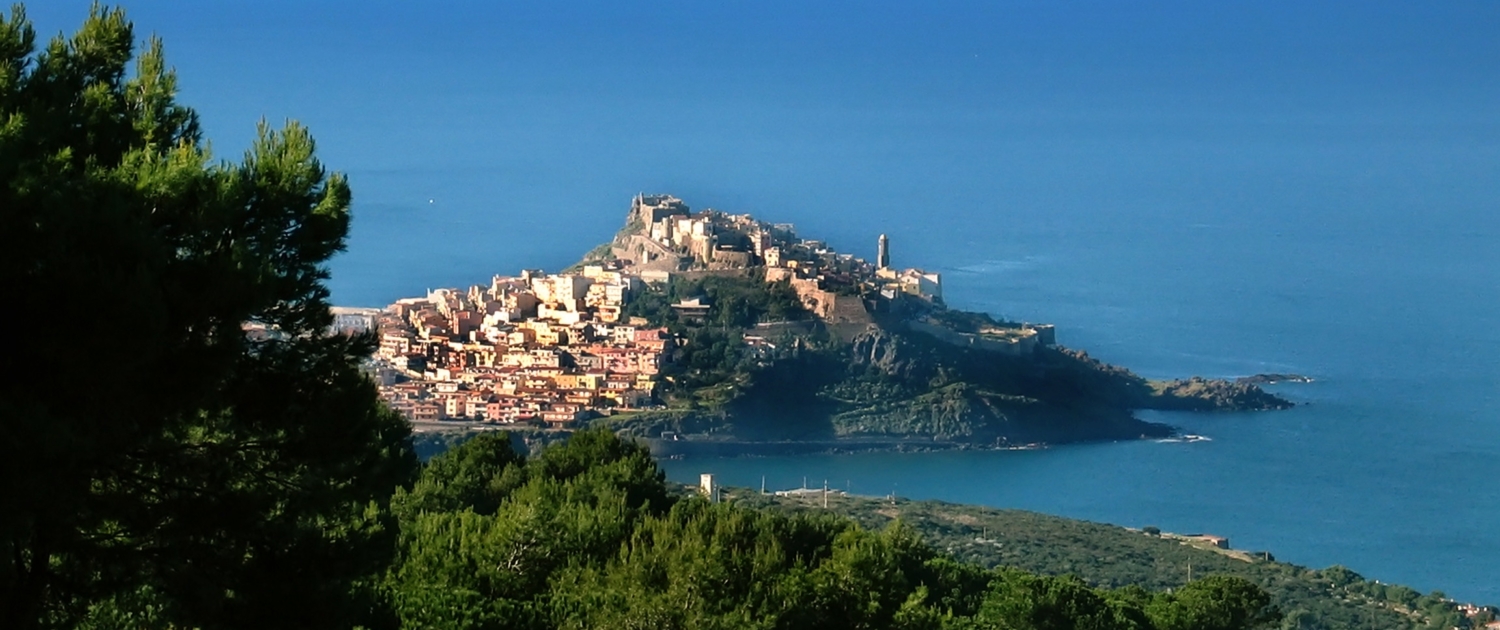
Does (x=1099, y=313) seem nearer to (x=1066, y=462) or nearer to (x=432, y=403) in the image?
(x=1066, y=462)

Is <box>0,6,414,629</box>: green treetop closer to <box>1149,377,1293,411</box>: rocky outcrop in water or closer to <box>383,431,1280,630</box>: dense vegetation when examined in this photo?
<box>383,431,1280,630</box>: dense vegetation

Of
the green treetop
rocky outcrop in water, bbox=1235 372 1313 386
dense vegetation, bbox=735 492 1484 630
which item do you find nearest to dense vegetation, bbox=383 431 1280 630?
the green treetop

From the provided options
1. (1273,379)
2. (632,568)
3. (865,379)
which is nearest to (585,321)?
(865,379)

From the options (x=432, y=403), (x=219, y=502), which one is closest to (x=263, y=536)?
(x=219, y=502)

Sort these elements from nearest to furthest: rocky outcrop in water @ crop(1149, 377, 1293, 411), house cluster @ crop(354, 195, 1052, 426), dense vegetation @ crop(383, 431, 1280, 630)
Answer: dense vegetation @ crop(383, 431, 1280, 630), house cluster @ crop(354, 195, 1052, 426), rocky outcrop in water @ crop(1149, 377, 1293, 411)

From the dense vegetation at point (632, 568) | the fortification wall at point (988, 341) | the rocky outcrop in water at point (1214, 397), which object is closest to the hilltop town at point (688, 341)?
the fortification wall at point (988, 341)

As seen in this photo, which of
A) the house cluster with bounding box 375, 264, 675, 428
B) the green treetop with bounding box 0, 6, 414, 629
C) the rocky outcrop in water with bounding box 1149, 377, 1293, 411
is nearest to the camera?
the green treetop with bounding box 0, 6, 414, 629

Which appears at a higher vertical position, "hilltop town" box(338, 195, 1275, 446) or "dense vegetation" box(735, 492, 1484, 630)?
"hilltop town" box(338, 195, 1275, 446)
